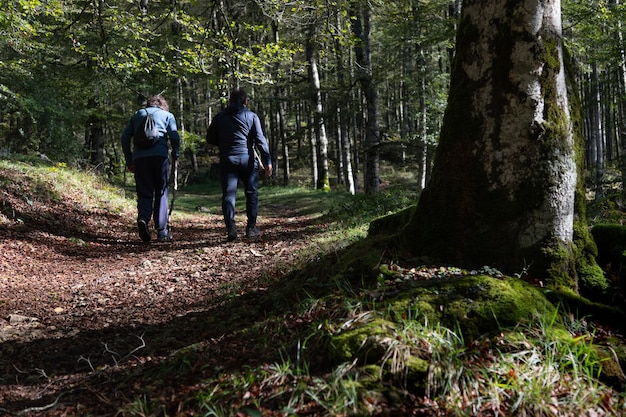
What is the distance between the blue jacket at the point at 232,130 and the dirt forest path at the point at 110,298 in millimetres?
1606

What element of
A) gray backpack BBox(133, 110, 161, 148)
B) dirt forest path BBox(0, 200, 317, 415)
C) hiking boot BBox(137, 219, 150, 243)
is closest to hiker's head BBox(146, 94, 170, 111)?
gray backpack BBox(133, 110, 161, 148)

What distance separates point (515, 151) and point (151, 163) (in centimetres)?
612

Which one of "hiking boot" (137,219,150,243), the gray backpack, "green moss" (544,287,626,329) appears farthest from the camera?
"hiking boot" (137,219,150,243)

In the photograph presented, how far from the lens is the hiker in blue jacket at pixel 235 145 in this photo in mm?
7477

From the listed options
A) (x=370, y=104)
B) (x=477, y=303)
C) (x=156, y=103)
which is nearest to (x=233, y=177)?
(x=156, y=103)

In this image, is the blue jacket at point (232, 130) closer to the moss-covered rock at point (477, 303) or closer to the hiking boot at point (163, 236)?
the hiking boot at point (163, 236)

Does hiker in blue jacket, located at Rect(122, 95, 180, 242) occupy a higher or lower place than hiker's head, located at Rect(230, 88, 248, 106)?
lower

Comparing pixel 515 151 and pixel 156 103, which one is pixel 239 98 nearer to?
pixel 156 103

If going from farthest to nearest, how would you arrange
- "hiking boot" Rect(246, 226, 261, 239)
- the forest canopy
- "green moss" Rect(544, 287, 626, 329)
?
the forest canopy < "hiking boot" Rect(246, 226, 261, 239) < "green moss" Rect(544, 287, 626, 329)

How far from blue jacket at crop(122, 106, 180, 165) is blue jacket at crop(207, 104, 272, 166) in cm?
70

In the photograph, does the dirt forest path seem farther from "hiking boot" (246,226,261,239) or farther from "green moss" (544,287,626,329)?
"green moss" (544,287,626,329)

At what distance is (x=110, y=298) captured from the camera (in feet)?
16.3

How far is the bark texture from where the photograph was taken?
10.5 ft

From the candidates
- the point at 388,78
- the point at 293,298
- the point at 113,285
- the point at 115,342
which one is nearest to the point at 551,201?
the point at 293,298
